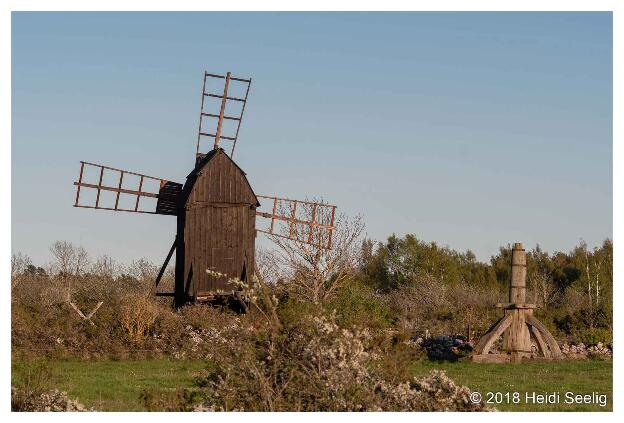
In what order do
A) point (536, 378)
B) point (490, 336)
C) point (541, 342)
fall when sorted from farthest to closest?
point (541, 342)
point (490, 336)
point (536, 378)

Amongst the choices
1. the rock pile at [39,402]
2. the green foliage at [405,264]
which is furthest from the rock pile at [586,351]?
Result: the green foliage at [405,264]

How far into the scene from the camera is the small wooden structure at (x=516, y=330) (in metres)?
23.7

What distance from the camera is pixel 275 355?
1246 cm

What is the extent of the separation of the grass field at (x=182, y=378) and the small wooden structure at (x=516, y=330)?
0.80 meters

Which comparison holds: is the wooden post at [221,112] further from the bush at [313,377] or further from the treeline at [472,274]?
the bush at [313,377]

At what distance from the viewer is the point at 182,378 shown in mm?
19656

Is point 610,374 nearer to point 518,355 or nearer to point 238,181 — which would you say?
point 518,355

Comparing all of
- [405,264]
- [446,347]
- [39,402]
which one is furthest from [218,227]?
[405,264]

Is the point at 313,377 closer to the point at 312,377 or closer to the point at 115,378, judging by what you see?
the point at 312,377

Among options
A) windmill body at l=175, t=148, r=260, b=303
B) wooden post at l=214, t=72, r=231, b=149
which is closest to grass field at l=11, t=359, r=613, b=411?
windmill body at l=175, t=148, r=260, b=303

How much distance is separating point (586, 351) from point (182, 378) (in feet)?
36.9

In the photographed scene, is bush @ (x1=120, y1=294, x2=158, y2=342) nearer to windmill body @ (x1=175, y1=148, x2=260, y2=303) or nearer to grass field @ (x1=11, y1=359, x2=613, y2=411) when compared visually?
grass field @ (x1=11, y1=359, x2=613, y2=411)

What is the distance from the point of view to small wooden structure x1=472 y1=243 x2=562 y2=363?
77.7 ft

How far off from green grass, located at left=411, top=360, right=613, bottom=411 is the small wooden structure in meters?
0.55
